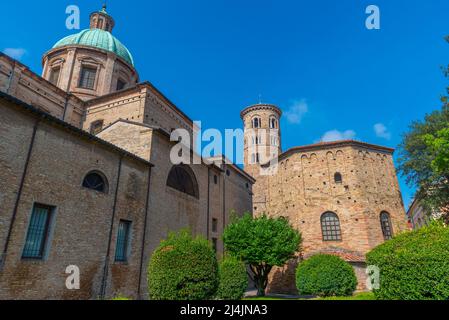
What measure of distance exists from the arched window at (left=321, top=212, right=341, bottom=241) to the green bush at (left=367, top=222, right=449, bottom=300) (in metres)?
11.9

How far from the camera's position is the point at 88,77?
23.7 m

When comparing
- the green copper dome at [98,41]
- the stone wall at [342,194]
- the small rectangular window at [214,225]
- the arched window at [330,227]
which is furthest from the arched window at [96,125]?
the arched window at [330,227]

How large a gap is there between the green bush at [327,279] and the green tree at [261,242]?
174 cm

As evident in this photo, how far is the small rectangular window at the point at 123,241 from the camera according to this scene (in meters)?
11.6

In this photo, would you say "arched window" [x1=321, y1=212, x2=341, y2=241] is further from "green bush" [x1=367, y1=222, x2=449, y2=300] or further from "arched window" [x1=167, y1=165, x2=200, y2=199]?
"green bush" [x1=367, y1=222, x2=449, y2=300]

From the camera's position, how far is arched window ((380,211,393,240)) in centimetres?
2062

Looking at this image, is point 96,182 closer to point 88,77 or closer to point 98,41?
point 88,77

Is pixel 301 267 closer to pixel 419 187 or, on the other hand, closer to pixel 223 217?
pixel 223 217

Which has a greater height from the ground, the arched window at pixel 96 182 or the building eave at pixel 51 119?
the building eave at pixel 51 119

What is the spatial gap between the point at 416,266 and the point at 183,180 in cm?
1214

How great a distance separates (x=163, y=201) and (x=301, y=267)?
8702mm

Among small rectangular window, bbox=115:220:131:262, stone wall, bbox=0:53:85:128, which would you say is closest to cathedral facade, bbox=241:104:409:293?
small rectangular window, bbox=115:220:131:262

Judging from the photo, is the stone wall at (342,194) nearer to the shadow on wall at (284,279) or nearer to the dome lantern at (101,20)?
the shadow on wall at (284,279)

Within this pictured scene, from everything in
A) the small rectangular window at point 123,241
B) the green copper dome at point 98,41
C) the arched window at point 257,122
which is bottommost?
the small rectangular window at point 123,241
